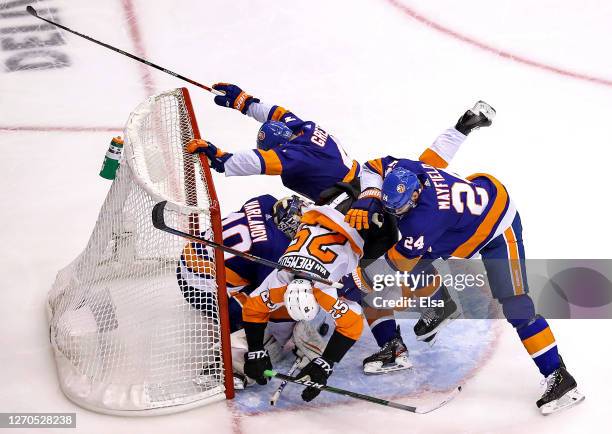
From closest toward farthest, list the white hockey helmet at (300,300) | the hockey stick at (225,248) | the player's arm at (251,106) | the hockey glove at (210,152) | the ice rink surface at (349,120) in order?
1. the hockey stick at (225,248)
2. the white hockey helmet at (300,300)
3. the ice rink surface at (349,120)
4. the hockey glove at (210,152)
5. the player's arm at (251,106)

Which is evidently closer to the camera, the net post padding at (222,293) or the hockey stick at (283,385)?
the net post padding at (222,293)

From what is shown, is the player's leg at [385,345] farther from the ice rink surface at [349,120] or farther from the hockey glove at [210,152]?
the hockey glove at [210,152]

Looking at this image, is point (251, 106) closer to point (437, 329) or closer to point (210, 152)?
point (210, 152)

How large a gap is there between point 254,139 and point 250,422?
2.28 metres

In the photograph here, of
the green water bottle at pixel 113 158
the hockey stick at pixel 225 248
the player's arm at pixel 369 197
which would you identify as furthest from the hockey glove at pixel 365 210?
the green water bottle at pixel 113 158

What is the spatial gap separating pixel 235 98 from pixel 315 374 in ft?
5.17

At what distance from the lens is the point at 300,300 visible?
4.09 metres

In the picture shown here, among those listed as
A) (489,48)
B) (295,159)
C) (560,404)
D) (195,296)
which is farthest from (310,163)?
(489,48)

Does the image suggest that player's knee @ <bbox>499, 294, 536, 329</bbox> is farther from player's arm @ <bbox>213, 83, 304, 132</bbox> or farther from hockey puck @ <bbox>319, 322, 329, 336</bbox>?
player's arm @ <bbox>213, 83, 304, 132</bbox>

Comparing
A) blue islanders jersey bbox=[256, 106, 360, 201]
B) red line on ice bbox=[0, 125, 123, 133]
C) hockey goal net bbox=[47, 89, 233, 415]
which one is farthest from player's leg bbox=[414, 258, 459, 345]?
red line on ice bbox=[0, 125, 123, 133]

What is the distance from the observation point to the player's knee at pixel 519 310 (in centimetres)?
443

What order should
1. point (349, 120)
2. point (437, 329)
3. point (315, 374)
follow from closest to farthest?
point (315, 374), point (437, 329), point (349, 120)

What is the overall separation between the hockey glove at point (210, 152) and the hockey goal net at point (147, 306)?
1.6 inches

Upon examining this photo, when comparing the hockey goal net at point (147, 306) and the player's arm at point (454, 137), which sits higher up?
the player's arm at point (454, 137)
